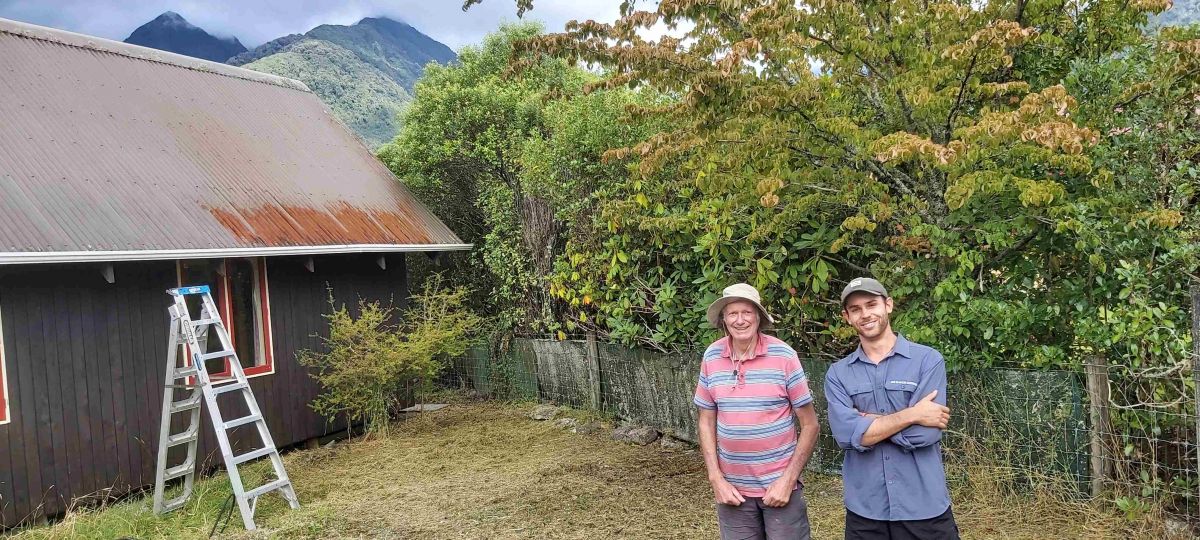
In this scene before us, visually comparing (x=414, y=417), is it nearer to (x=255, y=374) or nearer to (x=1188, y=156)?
(x=255, y=374)

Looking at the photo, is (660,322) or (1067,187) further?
(660,322)

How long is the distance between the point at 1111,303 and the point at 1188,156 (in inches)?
36.7

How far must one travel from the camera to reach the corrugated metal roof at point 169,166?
21.5 feet

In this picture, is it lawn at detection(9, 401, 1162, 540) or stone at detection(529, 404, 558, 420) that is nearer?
lawn at detection(9, 401, 1162, 540)

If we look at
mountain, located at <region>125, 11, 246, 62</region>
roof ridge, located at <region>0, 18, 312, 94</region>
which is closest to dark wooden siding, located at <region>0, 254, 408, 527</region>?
roof ridge, located at <region>0, 18, 312, 94</region>

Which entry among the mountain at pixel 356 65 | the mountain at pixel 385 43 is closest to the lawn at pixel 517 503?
the mountain at pixel 356 65

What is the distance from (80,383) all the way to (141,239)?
1305 mm

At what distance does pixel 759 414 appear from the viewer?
3197 mm

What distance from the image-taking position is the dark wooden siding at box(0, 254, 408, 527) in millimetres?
5980

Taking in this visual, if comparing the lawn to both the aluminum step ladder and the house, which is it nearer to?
the aluminum step ladder

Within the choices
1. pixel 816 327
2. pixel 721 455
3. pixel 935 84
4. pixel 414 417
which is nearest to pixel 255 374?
pixel 414 417

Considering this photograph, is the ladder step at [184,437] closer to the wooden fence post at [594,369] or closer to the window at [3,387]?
the window at [3,387]

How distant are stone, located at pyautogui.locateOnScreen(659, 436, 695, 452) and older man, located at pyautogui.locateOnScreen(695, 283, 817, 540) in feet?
14.0

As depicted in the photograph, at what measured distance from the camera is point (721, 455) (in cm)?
334
